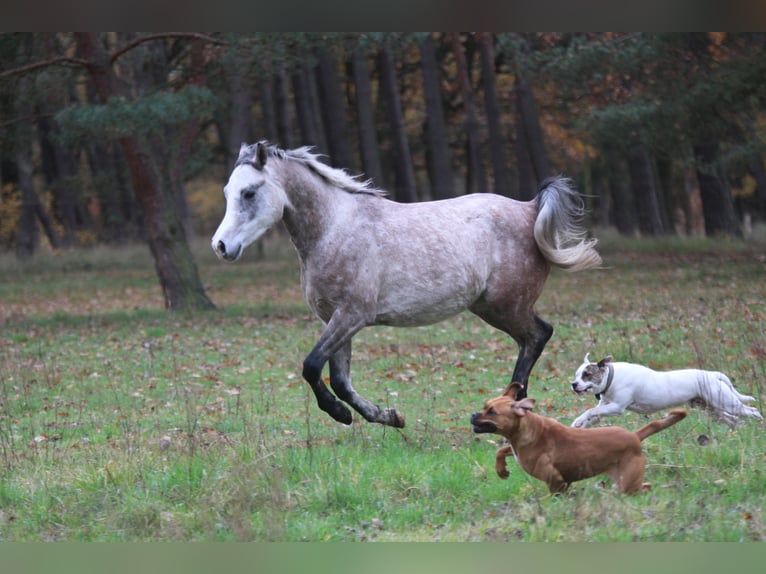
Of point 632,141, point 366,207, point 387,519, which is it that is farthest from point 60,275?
point 387,519

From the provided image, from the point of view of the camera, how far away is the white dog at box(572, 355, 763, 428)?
750cm

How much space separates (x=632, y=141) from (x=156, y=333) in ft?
39.4

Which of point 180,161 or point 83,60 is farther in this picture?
point 180,161

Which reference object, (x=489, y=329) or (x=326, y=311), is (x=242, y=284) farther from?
(x=326, y=311)

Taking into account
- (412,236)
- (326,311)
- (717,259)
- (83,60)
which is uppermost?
(83,60)

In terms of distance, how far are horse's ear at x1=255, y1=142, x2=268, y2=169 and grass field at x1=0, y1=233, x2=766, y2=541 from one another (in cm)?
198

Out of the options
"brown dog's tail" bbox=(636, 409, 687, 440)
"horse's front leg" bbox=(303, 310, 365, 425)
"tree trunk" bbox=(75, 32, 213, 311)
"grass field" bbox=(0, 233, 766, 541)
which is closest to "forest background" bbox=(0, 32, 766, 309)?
"tree trunk" bbox=(75, 32, 213, 311)

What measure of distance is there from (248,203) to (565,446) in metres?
3.19

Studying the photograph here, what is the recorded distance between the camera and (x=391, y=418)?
25.9 ft

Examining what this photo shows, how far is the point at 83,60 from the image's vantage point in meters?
17.4

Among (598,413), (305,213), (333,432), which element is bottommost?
(333,432)

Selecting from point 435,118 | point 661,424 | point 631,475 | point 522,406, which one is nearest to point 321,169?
point 522,406

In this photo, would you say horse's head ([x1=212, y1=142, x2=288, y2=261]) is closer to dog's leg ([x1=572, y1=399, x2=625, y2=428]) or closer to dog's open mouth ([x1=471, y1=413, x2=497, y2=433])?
dog's open mouth ([x1=471, y1=413, x2=497, y2=433])

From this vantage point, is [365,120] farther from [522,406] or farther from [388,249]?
[522,406]
